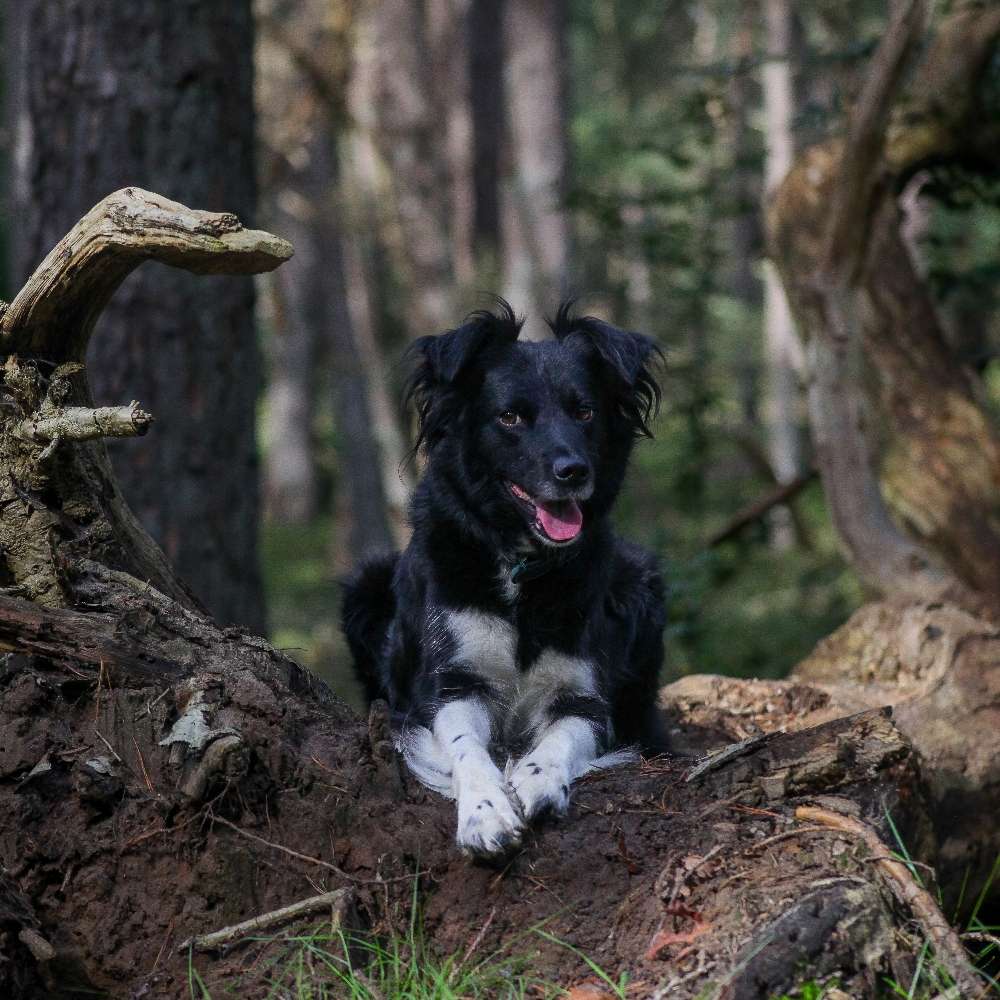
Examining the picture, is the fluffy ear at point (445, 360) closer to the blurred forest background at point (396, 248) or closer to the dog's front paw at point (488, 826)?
the blurred forest background at point (396, 248)

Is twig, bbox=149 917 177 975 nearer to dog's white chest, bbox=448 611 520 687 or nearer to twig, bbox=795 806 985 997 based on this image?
dog's white chest, bbox=448 611 520 687

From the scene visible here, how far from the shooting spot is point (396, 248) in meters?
15.2

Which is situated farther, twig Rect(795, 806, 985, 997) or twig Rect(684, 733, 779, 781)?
twig Rect(684, 733, 779, 781)

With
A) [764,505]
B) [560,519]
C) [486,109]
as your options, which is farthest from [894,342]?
[486,109]

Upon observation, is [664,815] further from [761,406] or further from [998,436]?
[761,406]

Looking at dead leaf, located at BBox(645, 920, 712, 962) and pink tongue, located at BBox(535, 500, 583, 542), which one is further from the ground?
pink tongue, located at BBox(535, 500, 583, 542)

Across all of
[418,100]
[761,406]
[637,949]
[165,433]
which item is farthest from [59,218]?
[761,406]

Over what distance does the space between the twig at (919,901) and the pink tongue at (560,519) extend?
1300mm

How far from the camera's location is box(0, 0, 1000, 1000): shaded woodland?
3262mm

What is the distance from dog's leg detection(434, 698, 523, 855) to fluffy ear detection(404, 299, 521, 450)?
3.52 feet

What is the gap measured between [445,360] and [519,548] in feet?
2.38

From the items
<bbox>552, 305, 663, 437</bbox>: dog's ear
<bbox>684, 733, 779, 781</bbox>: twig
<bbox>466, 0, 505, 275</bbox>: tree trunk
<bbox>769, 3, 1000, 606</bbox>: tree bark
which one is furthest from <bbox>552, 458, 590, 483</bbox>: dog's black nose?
<bbox>466, 0, 505, 275</bbox>: tree trunk

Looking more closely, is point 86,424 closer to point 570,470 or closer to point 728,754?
point 570,470

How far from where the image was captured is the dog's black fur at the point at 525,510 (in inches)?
175
